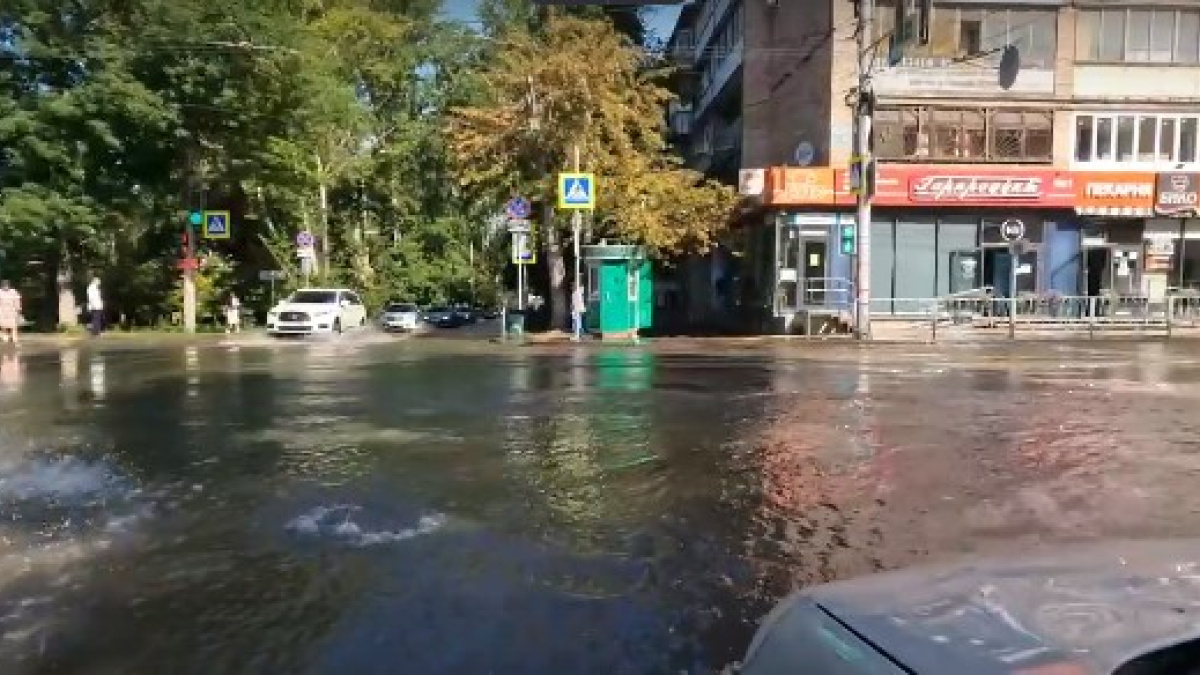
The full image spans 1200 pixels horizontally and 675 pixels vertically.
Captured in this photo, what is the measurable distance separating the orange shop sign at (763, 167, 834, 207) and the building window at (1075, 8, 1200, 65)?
29.4 ft

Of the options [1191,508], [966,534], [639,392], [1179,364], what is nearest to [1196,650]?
[966,534]

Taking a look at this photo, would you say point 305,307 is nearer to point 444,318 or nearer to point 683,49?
point 444,318

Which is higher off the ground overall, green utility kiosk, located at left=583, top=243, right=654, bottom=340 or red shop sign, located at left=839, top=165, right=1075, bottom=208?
red shop sign, located at left=839, top=165, right=1075, bottom=208

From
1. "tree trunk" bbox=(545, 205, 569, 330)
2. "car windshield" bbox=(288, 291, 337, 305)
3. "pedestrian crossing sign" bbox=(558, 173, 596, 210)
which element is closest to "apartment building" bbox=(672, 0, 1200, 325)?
"tree trunk" bbox=(545, 205, 569, 330)

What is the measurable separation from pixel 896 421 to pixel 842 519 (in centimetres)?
547

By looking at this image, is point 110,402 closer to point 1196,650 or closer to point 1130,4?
point 1196,650

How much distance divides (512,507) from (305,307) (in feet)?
95.8

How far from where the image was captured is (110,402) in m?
15.2

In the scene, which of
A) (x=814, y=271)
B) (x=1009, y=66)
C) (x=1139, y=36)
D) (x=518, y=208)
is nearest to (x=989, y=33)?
(x=1009, y=66)

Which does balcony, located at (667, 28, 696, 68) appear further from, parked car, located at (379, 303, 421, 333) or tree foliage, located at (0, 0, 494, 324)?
parked car, located at (379, 303, 421, 333)

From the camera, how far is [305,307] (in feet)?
118

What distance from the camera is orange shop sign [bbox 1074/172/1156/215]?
1299 inches

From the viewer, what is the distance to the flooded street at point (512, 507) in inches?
210

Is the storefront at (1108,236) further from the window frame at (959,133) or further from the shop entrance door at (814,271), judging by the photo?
the shop entrance door at (814,271)
